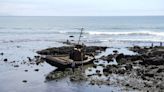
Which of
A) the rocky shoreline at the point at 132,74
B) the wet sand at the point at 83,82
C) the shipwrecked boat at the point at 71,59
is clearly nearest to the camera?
the wet sand at the point at 83,82

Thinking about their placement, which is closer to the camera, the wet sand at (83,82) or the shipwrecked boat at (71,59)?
the wet sand at (83,82)

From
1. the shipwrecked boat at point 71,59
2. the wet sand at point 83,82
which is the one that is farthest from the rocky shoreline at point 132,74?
the shipwrecked boat at point 71,59

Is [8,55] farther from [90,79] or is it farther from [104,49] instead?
[90,79]

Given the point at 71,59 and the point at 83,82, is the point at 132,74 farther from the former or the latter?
the point at 71,59

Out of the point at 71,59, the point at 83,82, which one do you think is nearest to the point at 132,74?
the point at 83,82

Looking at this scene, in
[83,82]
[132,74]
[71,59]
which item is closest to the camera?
[83,82]

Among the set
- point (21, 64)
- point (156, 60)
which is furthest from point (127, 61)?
point (21, 64)

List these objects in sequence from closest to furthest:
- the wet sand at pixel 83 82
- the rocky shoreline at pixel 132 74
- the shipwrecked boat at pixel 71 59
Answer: the wet sand at pixel 83 82, the rocky shoreline at pixel 132 74, the shipwrecked boat at pixel 71 59

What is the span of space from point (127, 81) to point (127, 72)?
4.10m

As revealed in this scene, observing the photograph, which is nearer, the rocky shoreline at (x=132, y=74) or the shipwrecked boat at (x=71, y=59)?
the rocky shoreline at (x=132, y=74)

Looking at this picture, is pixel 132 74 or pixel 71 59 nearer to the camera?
pixel 132 74

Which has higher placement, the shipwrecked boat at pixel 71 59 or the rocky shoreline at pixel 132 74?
the shipwrecked boat at pixel 71 59

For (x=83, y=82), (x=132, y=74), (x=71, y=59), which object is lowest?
(x=83, y=82)

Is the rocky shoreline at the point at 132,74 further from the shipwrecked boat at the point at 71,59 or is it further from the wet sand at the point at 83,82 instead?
the shipwrecked boat at the point at 71,59
